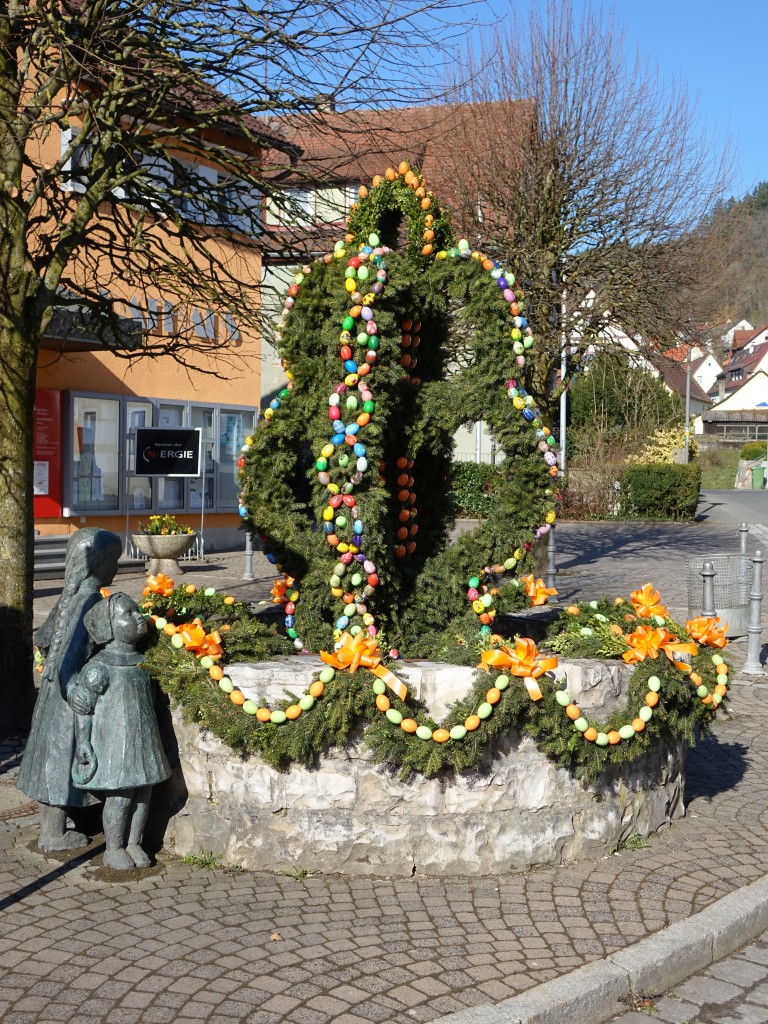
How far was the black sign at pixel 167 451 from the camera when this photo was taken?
57.5 feet

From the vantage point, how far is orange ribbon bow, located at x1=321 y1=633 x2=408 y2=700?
479 centimetres

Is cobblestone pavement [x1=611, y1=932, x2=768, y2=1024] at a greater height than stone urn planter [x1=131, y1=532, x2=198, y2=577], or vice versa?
stone urn planter [x1=131, y1=532, x2=198, y2=577]

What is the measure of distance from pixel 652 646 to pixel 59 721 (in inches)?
116

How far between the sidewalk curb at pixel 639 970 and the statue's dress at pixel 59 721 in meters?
2.12

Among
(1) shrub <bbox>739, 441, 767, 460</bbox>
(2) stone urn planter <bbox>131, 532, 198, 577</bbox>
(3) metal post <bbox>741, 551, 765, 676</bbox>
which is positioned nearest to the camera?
(3) metal post <bbox>741, 551, 765, 676</bbox>

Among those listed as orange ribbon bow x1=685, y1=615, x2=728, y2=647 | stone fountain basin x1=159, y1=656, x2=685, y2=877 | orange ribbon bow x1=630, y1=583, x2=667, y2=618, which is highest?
orange ribbon bow x1=630, y1=583, x2=667, y2=618

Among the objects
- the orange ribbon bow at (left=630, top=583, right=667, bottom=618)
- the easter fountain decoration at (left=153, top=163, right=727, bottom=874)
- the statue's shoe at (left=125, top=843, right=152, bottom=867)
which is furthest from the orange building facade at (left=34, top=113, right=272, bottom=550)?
the statue's shoe at (left=125, top=843, right=152, bottom=867)

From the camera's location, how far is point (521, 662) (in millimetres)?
4922

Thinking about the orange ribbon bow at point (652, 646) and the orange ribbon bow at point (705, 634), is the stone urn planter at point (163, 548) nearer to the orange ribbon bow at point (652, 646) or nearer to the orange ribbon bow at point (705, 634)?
the orange ribbon bow at point (705, 634)

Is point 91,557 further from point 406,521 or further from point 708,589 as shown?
point 708,589

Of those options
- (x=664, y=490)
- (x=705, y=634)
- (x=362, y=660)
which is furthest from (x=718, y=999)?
(x=664, y=490)

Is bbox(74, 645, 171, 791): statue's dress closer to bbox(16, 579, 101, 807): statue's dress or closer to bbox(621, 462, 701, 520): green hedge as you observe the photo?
bbox(16, 579, 101, 807): statue's dress

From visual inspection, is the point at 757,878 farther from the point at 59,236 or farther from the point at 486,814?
the point at 59,236

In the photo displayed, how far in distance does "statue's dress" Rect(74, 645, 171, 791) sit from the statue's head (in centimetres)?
46
